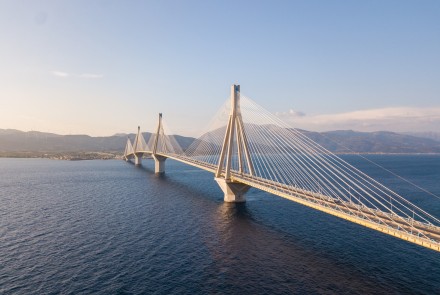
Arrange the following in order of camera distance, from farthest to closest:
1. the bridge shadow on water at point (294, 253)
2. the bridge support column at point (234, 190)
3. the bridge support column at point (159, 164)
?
the bridge support column at point (159, 164) → the bridge support column at point (234, 190) → the bridge shadow on water at point (294, 253)

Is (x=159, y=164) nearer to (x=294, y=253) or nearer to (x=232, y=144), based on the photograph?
(x=232, y=144)

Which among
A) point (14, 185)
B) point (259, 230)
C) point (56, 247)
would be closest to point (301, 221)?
point (259, 230)

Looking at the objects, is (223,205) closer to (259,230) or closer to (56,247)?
(259,230)

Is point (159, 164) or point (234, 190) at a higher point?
point (159, 164)

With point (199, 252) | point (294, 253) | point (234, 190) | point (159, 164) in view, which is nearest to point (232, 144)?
point (234, 190)

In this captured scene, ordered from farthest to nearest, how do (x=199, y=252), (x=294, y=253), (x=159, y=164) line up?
(x=159, y=164) → (x=199, y=252) → (x=294, y=253)

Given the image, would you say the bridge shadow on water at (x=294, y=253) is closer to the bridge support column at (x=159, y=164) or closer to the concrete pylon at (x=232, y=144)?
the concrete pylon at (x=232, y=144)

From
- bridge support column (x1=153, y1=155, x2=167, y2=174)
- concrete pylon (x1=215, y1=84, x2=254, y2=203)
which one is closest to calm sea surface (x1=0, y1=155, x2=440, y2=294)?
concrete pylon (x1=215, y1=84, x2=254, y2=203)

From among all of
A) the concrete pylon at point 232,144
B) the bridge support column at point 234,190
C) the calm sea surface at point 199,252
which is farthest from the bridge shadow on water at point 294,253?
the concrete pylon at point 232,144

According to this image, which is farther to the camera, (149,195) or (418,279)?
(149,195)
